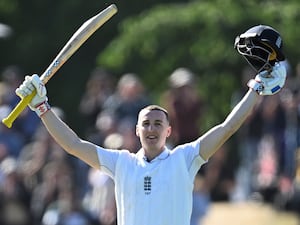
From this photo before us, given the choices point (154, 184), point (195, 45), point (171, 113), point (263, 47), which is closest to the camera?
point (154, 184)

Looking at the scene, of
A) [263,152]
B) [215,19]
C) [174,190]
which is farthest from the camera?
[215,19]

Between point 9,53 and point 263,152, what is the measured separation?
9.82 m

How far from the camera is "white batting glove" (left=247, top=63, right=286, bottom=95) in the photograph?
10.2 m

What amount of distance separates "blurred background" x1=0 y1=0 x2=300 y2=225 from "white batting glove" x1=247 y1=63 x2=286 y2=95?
20.8ft

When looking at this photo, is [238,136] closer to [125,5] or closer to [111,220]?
[125,5]

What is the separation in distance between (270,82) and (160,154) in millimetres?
1007

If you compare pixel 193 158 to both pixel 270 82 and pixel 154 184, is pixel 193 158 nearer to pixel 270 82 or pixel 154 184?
pixel 154 184

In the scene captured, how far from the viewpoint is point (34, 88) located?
10.2 meters

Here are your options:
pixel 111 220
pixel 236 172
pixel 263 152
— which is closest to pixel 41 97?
pixel 111 220

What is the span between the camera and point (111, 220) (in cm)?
1681

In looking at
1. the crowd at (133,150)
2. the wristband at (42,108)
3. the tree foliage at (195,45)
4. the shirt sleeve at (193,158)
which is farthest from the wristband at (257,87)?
the tree foliage at (195,45)

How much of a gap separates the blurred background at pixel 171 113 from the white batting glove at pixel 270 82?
20.8 feet

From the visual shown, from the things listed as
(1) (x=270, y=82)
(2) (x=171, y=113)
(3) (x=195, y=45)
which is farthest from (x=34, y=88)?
(3) (x=195, y=45)

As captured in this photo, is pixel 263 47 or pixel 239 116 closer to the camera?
pixel 239 116
